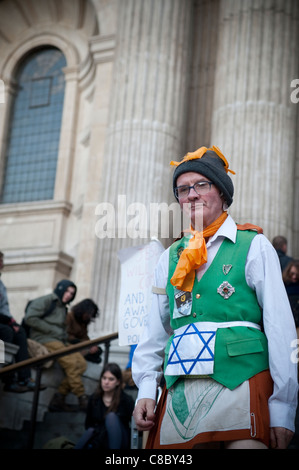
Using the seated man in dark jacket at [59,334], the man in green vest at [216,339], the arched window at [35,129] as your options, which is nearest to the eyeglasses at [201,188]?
the man in green vest at [216,339]

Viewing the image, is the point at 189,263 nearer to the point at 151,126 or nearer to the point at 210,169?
the point at 210,169

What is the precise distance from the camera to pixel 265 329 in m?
3.30

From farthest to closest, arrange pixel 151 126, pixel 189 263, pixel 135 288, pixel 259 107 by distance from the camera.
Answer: pixel 151 126
pixel 259 107
pixel 135 288
pixel 189 263

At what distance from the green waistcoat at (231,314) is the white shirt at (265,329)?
42mm

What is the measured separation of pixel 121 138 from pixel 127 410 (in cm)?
697

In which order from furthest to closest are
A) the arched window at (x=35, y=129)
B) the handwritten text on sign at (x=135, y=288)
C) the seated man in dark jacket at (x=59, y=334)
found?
the arched window at (x=35, y=129), the seated man in dark jacket at (x=59, y=334), the handwritten text on sign at (x=135, y=288)

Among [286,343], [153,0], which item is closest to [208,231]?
[286,343]

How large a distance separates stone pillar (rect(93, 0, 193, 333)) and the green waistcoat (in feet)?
29.4

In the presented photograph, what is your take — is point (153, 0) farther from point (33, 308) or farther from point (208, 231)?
point (208, 231)

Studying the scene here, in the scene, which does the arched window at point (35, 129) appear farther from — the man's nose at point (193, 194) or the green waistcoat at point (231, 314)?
the green waistcoat at point (231, 314)

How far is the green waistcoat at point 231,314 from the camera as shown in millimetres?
3242

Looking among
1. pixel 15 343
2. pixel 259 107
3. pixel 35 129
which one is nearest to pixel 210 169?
pixel 15 343

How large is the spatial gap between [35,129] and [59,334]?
8626 mm

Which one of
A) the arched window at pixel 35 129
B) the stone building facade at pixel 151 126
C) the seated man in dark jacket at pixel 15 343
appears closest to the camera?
the seated man in dark jacket at pixel 15 343
